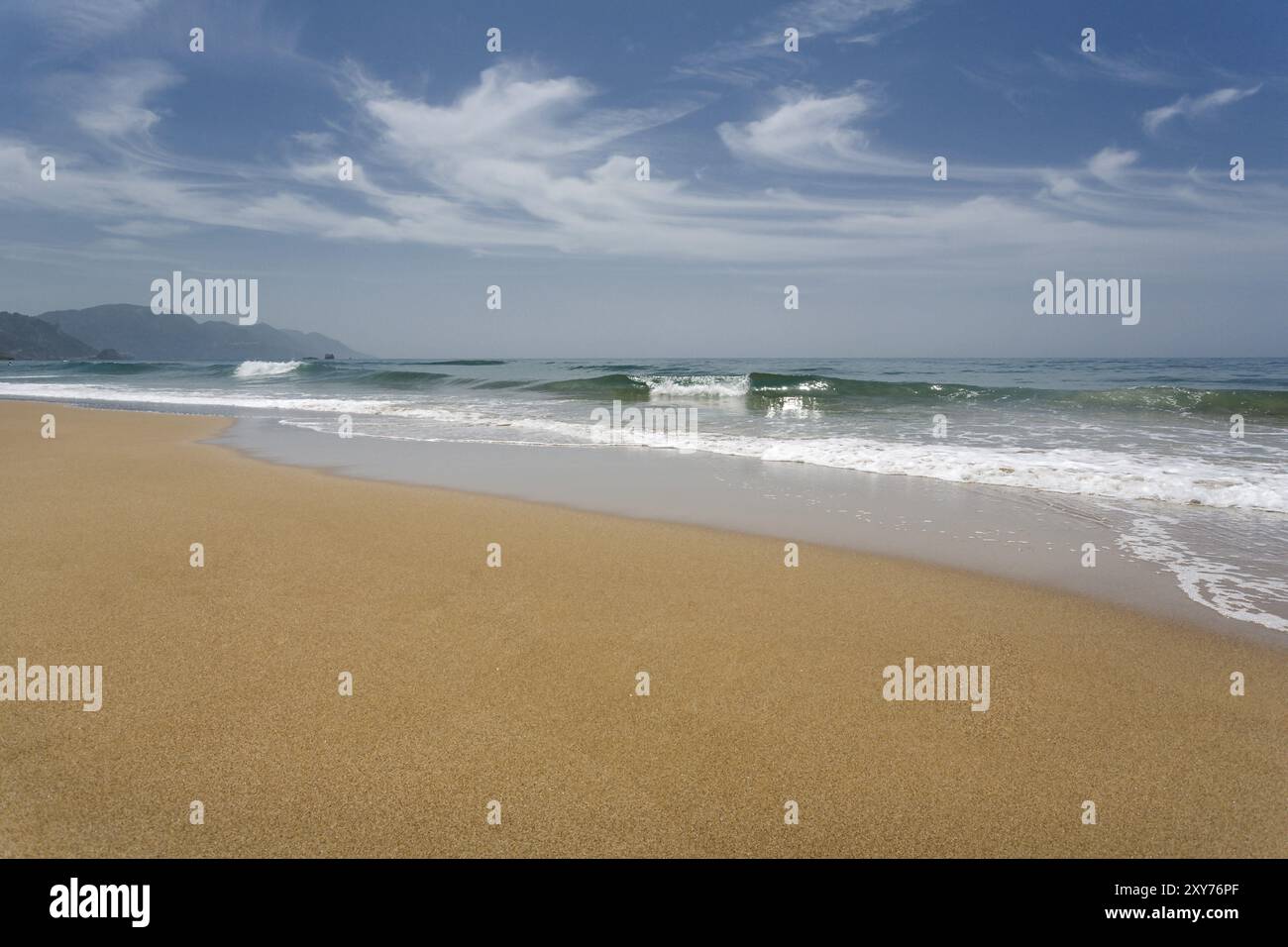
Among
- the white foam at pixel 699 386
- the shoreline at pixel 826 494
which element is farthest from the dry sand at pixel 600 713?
the white foam at pixel 699 386

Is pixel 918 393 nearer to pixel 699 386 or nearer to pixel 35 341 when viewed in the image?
pixel 699 386

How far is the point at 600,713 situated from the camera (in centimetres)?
287

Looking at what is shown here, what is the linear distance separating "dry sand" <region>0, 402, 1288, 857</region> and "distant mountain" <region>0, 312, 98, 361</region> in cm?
17218

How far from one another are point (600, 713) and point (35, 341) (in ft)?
623

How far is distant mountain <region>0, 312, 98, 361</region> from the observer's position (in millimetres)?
134000

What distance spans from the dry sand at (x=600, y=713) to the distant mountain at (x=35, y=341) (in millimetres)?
172176

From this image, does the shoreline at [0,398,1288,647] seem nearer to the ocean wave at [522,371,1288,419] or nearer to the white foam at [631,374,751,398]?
the ocean wave at [522,371,1288,419]

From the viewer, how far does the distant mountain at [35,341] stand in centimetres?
13400

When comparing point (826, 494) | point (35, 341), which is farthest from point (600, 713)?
point (35, 341)

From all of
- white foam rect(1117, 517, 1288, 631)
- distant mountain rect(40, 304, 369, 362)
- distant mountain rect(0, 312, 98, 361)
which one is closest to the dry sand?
white foam rect(1117, 517, 1288, 631)
